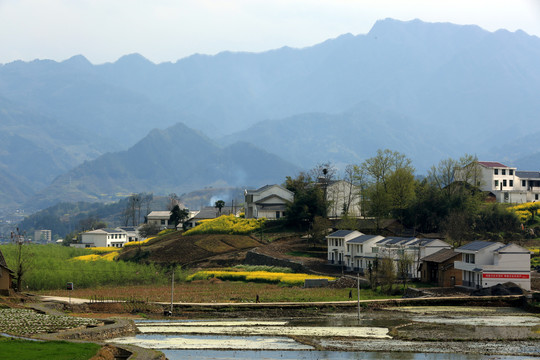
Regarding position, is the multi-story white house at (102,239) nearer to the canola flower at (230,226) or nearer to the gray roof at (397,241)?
the canola flower at (230,226)

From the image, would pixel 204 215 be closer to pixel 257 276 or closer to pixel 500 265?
pixel 257 276

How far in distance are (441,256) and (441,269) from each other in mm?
1660

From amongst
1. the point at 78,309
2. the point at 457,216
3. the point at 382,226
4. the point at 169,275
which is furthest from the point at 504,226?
the point at 78,309

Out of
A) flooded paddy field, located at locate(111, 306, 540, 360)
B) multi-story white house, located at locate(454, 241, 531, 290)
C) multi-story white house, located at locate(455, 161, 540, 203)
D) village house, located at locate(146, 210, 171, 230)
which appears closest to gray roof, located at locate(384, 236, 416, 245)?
multi-story white house, located at locate(454, 241, 531, 290)

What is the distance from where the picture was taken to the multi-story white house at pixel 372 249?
2616 inches

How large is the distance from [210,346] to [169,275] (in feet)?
134

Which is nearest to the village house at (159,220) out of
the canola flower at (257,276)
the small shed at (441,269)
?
the canola flower at (257,276)

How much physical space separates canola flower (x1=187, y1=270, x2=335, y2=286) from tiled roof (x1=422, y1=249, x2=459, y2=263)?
8.41m

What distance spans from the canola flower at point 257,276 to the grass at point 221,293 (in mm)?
1171

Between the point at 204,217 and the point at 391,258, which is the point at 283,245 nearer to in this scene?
the point at 391,258

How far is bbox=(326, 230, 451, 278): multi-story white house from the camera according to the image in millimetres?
66438

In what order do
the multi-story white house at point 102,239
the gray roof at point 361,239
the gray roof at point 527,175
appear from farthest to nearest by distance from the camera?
the multi-story white house at point 102,239, the gray roof at point 527,175, the gray roof at point 361,239

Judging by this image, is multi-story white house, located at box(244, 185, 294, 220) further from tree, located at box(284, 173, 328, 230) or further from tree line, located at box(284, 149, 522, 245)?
tree line, located at box(284, 149, 522, 245)

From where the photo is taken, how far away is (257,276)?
233 ft
